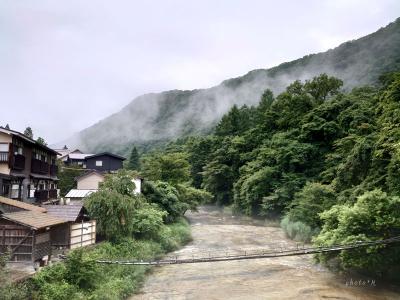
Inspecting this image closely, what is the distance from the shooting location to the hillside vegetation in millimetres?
17359

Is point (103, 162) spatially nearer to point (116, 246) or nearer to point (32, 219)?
point (116, 246)

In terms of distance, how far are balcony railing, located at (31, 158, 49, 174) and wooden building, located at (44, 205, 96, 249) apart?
28.4ft

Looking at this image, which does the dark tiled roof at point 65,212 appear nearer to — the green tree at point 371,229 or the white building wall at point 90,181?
the green tree at point 371,229

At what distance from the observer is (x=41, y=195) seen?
28266 mm

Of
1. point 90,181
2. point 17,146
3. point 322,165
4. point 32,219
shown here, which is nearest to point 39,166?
point 17,146

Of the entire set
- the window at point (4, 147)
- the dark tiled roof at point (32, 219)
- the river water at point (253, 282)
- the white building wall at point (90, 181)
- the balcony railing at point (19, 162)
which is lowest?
the river water at point (253, 282)

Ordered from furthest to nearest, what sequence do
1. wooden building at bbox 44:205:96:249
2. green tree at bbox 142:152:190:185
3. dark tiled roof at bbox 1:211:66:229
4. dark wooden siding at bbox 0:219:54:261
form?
1. green tree at bbox 142:152:190:185
2. wooden building at bbox 44:205:96:249
3. dark wooden siding at bbox 0:219:54:261
4. dark tiled roof at bbox 1:211:66:229

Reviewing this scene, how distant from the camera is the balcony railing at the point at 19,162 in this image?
75.4 feet

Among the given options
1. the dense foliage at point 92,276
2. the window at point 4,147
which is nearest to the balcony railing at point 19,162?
the window at point 4,147

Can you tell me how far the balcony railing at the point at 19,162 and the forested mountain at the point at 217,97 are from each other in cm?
7179

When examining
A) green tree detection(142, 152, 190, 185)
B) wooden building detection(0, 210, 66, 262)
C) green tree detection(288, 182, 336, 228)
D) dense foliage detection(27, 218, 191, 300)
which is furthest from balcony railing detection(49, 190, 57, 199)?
green tree detection(288, 182, 336, 228)

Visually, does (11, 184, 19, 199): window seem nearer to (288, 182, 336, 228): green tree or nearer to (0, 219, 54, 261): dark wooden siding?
(0, 219, 54, 261): dark wooden siding

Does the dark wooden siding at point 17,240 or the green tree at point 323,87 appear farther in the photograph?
the green tree at point 323,87

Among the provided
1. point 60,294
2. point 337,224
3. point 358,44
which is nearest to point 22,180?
point 60,294
